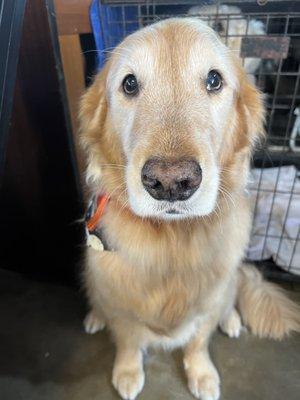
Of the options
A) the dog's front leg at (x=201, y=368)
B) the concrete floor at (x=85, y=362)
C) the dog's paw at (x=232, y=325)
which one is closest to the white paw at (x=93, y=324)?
the concrete floor at (x=85, y=362)

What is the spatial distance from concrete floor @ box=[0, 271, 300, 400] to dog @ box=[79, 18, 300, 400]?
0.08 m

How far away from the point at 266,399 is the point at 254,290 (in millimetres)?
407

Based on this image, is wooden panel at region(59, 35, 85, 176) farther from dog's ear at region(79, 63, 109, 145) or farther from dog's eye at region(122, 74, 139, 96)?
dog's eye at region(122, 74, 139, 96)

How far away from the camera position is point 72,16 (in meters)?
1.35

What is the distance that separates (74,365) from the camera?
1.44 meters

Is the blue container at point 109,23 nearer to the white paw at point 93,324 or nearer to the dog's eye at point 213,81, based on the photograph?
the dog's eye at point 213,81

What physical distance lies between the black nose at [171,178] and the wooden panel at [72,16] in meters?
0.84

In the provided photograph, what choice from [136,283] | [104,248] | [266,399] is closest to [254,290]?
[266,399]

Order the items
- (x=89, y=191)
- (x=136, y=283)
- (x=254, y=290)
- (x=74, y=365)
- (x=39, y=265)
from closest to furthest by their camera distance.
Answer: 1. (x=136, y=283)
2. (x=89, y=191)
3. (x=74, y=365)
4. (x=254, y=290)
5. (x=39, y=265)

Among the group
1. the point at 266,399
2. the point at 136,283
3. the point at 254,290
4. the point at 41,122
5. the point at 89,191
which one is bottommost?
the point at 266,399

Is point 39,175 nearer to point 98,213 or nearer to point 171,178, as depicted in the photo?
point 98,213

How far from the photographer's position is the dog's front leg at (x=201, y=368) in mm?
1310

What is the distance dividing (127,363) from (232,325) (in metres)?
0.46

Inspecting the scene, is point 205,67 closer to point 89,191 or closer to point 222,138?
point 222,138
